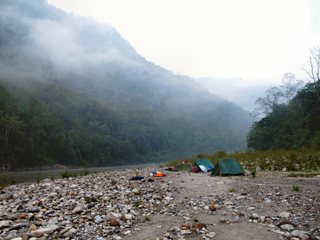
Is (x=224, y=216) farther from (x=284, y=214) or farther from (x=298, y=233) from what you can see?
(x=298, y=233)

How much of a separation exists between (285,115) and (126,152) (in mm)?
72229

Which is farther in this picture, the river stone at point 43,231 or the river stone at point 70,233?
the river stone at point 43,231

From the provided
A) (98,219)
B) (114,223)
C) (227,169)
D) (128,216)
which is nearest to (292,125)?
(227,169)

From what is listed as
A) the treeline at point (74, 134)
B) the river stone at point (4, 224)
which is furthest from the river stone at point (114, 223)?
the treeline at point (74, 134)

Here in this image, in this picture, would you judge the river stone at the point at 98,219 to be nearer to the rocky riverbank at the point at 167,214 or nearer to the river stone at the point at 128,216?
the rocky riverbank at the point at 167,214

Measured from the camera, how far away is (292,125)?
58.7 metres

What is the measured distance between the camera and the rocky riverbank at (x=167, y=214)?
7.24 metres

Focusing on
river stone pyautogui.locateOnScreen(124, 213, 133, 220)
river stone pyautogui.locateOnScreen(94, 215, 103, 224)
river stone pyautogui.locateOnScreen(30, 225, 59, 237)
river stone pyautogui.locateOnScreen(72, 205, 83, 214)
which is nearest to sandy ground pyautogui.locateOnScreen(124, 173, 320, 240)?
river stone pyautogui.locateOnScreen(124, 213, 133, 220)

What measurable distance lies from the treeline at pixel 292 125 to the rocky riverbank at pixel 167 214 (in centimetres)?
3559

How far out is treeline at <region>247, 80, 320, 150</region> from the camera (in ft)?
172

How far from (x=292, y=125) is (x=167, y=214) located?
55485 mm

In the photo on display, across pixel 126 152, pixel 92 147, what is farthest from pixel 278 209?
pixel 126 152

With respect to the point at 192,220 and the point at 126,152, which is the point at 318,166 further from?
the point at 126,152

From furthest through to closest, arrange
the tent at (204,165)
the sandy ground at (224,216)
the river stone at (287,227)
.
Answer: the tent at (204,165), the river stone at (287,227), the sandy ground at (224,216)
